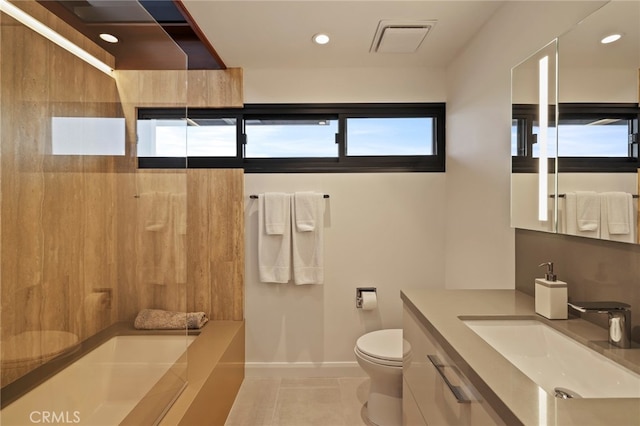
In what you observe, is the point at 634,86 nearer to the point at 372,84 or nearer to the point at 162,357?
the point at 372,84

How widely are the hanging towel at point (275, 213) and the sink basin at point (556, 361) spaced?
1.56m

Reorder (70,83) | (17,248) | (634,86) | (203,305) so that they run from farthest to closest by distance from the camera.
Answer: (203,305), (70,83), (17,248), (634,86)

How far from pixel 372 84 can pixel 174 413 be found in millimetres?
2409

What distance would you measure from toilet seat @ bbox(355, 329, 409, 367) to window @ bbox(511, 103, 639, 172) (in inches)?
47.5

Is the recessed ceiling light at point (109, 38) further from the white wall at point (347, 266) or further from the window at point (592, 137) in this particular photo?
the window at point (592, 137)

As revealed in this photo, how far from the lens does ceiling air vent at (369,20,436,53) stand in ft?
6.67

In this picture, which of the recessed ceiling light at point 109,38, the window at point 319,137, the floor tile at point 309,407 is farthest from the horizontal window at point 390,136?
the floor tile at point 309,407

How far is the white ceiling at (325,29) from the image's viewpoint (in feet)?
6.06

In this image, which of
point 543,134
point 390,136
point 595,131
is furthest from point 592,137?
point 390,136

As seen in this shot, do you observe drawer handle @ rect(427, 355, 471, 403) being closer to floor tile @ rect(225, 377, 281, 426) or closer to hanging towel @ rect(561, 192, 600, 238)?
hanging towel @ rect(561, 192, 600, 238)

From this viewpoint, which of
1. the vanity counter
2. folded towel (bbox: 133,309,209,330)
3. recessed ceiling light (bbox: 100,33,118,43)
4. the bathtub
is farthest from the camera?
folded towel (bbox: 133,309,209,330)

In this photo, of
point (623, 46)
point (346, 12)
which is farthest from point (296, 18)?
point (623, 46)

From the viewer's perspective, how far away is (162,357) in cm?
175

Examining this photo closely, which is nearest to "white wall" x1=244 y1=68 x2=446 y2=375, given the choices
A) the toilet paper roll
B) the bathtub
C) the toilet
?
the toilet paper roll
